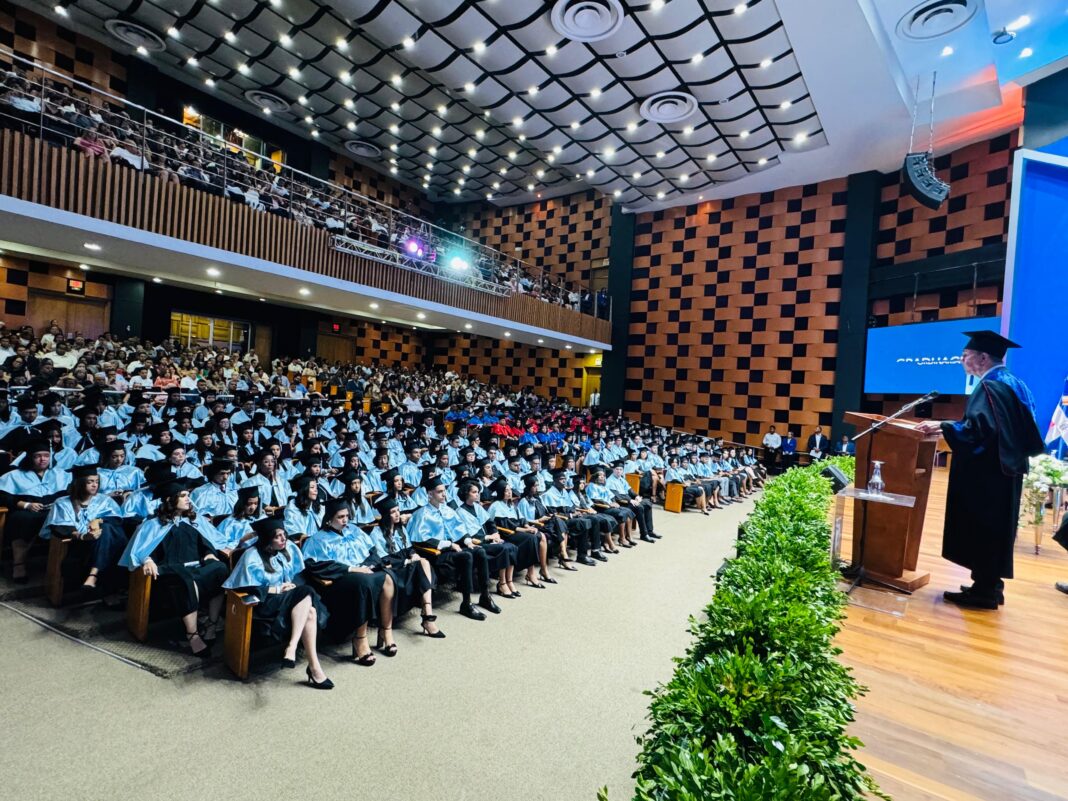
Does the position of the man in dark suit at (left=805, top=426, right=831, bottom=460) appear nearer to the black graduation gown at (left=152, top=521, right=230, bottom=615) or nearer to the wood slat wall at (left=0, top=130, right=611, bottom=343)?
the wood slat wall at (left=0, top=130, right=611, bottom=343)

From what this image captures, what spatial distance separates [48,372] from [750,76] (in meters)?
13.0

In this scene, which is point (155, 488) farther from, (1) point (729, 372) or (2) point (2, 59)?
(1) point (729, 372)

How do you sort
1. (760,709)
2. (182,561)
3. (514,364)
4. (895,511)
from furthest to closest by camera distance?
(514,364) → (182,561) → (895,511) → (760,709)

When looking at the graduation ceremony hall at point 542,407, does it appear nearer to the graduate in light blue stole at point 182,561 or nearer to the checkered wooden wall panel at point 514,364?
the graduate in light blue stole at point 182,561

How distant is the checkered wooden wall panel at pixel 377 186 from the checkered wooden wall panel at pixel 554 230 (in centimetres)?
196

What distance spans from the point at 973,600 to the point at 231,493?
5.75 m

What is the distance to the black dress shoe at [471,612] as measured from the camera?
169 inches

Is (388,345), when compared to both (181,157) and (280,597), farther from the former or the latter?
(280,597)

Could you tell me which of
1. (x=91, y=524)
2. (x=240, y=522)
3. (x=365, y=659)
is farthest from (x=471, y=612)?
(x=91, y=524)

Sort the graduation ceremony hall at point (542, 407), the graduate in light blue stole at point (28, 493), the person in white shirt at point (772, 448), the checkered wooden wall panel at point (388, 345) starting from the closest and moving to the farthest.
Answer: the graduation ceremony hall at point (542, 407), the graduate in light blue stole at point (28, 493), the person in white shirt at point (772, 448), the checkered wooden wall panel at point (388, 345)

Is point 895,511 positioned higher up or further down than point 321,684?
higher up

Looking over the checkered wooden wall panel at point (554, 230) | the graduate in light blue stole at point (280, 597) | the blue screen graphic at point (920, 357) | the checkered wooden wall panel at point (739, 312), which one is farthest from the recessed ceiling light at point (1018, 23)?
the graduate in light blue stole at point (280, 597)

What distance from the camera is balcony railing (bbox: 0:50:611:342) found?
6391mm

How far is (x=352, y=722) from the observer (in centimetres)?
283
